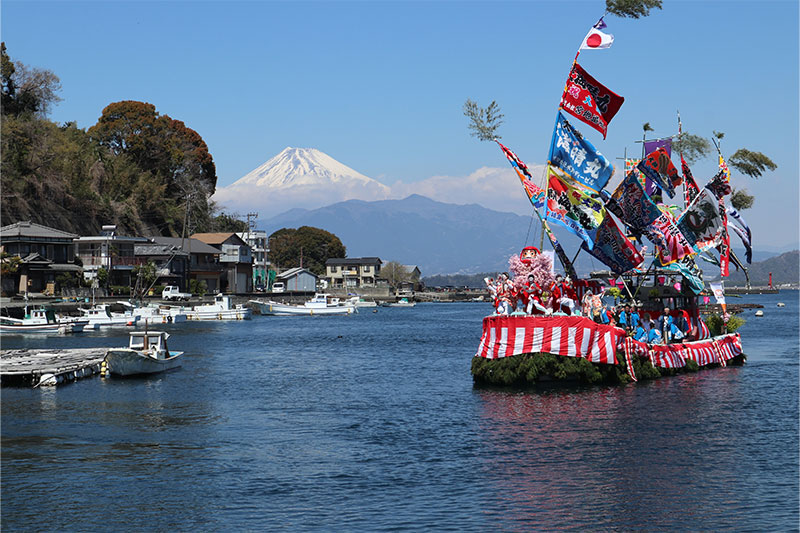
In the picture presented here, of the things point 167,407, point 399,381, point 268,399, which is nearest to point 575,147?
point 399,381

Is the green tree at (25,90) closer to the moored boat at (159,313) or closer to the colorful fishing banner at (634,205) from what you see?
the moored boat at (159,313)

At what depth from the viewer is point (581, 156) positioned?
4447cm

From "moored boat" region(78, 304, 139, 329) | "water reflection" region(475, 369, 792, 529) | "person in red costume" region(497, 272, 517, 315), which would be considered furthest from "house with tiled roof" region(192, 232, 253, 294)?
"water reflection" region(475, 369, 792, 529)

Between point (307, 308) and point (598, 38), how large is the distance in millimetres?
100069

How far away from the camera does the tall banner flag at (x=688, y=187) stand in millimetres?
51938

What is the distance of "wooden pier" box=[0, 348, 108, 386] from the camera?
44906mm

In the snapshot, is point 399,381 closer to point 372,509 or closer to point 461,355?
point 461,355

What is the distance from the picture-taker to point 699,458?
2827 centimetres

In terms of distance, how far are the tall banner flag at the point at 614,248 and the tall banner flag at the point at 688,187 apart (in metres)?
7.76

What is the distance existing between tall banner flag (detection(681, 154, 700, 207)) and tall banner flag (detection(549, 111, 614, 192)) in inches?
378

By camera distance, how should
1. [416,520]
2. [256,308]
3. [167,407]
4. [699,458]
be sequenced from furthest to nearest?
[256,308]
[167,407]
[699,458]
[416,520]

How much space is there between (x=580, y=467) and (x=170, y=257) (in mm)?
106863

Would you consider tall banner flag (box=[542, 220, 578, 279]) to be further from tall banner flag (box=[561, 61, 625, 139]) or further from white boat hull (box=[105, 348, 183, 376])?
white boat hull (box=[105, 348, 183, 376])

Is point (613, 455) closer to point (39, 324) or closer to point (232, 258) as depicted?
point (39, 324)
